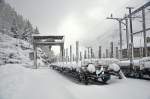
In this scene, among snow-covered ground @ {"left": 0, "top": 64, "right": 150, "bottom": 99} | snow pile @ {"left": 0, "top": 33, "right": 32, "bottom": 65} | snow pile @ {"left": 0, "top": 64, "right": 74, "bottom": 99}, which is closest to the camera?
snow-covered ground @ {"left": 0, "top": 64, "right": 150, "bottom": 99}

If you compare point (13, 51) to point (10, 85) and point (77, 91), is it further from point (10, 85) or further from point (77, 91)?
point (77, 91)

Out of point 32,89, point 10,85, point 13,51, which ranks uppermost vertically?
point 13,51

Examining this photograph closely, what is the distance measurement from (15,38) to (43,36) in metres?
40.1

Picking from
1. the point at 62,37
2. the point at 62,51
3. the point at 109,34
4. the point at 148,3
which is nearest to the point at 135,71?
the point at 148,3

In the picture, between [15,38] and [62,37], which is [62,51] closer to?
[62,37]

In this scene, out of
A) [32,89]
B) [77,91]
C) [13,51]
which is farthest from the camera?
[13,51]

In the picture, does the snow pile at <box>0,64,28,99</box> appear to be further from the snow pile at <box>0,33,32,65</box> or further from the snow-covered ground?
the snow pile at <box>0,33,32,65</box>

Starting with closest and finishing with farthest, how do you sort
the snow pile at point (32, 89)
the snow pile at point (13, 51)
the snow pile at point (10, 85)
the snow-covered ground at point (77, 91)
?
the snow-covered ground at point (77, 91) → the snow pile at point (32, 89) → the snow pile at point (10, 85) → the snow pile at point (13, 51)

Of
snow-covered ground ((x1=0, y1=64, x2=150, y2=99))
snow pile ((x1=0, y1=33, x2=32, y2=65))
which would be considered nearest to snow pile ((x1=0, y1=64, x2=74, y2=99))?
snow-covered ground ((x1=0, y1=64, x2=150, y2=99))

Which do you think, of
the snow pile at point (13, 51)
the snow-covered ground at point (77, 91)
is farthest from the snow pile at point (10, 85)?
the snow pile at point (13, 51)

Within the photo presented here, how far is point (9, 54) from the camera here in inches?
2267

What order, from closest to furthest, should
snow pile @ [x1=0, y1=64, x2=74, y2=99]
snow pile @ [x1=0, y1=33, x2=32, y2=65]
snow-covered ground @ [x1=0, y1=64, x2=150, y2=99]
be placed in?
snow-covered ground @ [x1=0, y1=64, x2=150, y2=99], snow pile @ [x1=0, y1=64, x2=74, y2=99], snow pile @ [x1=0, y1=33, x2=32, y2=65]

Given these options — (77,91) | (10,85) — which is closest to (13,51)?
(10,85)

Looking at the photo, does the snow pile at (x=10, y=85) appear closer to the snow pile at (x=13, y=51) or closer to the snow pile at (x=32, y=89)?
the snow pile at (x=32, y=89)
